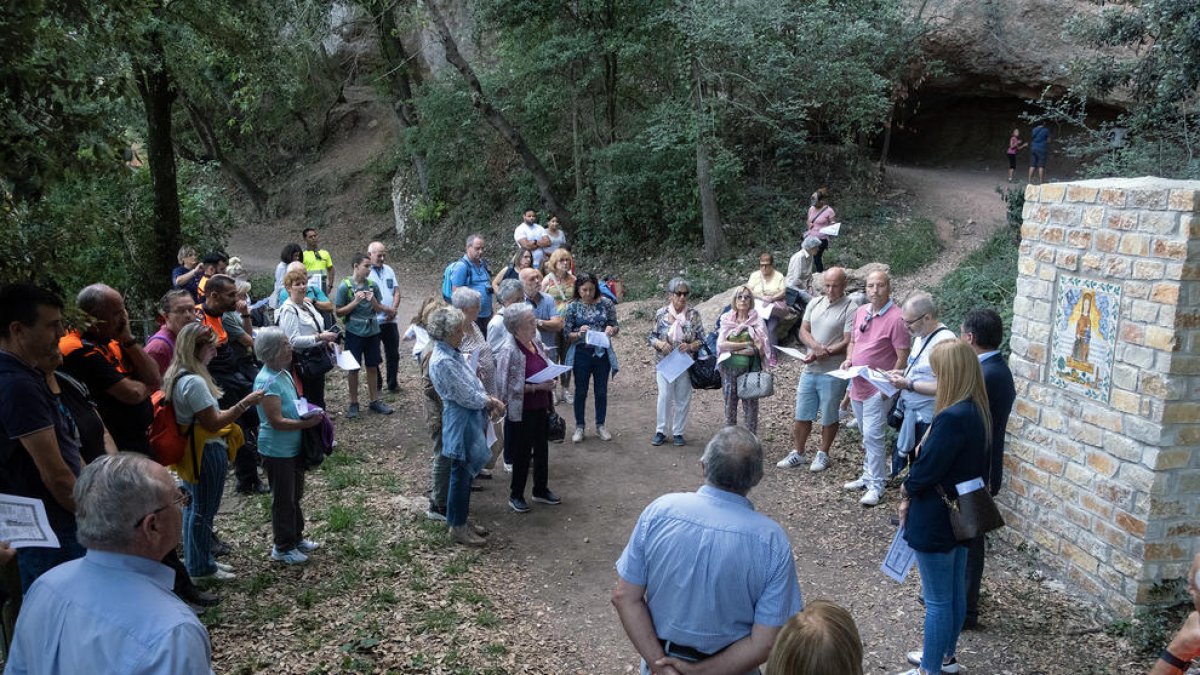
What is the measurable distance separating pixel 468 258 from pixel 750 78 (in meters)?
8.80

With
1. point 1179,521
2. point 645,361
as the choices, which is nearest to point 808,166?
point 645,361

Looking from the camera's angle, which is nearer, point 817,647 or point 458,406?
point 817,647

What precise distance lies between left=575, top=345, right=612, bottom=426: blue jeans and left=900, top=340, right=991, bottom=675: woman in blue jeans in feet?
14.6

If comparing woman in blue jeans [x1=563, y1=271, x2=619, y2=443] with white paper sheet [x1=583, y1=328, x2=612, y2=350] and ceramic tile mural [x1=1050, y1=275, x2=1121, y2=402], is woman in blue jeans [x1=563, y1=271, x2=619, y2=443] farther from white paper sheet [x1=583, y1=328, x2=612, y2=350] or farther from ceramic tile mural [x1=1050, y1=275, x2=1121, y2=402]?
ceramic tile mural [x1=1050, y1=275, x2=1121, y2=402]

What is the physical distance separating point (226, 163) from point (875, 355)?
24.3 m

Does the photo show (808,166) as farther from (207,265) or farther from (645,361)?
(207,265)

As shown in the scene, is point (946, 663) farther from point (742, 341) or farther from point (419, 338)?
point (419, 338)

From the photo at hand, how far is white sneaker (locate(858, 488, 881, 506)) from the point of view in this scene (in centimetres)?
723

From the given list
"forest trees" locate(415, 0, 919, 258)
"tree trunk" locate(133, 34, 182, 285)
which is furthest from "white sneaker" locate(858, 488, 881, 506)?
"tree trunk" locate(133, 34, 182, 285)

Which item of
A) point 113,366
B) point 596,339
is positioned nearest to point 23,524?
point 113,366

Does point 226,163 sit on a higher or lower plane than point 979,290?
higher

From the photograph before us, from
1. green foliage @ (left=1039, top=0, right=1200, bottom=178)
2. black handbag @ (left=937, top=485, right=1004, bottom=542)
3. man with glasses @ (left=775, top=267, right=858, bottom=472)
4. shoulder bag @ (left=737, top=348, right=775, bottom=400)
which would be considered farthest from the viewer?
green foliage @ (left=1039, top=0, right=1200, bottom=178)

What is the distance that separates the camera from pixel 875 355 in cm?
715

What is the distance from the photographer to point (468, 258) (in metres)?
9.90
